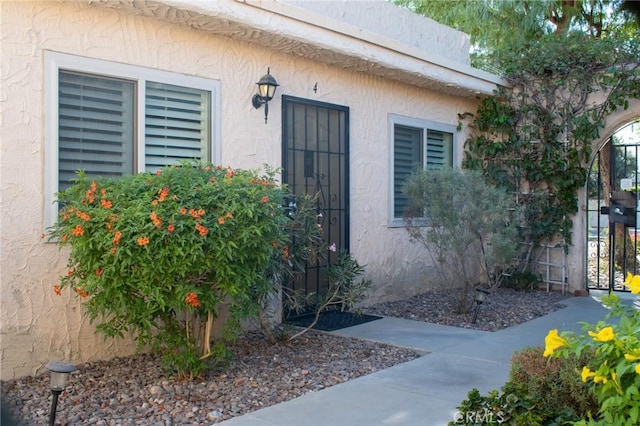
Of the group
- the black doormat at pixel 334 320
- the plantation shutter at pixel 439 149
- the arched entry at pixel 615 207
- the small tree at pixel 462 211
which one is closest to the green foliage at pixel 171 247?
the black doormat at pixel 334 320

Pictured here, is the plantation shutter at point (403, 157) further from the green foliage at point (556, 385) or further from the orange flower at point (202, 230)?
the green foliage at point (556, 385)

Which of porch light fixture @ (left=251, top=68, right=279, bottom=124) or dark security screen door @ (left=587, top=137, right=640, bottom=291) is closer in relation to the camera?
porch light fixture @ (left=251, top=68, right=279, bottom=124)

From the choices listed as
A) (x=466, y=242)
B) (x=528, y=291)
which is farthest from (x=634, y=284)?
(x=528, y=291)

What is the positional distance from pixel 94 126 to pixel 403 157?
4.99m

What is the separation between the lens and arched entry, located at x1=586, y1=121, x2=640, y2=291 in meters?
10.1

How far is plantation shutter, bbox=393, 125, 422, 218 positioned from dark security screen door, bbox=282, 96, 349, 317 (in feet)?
4.02

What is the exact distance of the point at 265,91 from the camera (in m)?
6.96

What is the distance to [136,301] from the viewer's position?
15.6 ft

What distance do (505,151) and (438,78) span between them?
2.08 m

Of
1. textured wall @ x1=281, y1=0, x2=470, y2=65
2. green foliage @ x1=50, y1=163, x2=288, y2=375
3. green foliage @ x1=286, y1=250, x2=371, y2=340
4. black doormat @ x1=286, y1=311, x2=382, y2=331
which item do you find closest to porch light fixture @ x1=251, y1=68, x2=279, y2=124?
textured wall @ x1=281, y1=0, x2=470, y2=65

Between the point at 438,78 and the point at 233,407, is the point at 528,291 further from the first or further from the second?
the point at 233,407

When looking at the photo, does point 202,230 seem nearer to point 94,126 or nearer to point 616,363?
Answer: point 94,126

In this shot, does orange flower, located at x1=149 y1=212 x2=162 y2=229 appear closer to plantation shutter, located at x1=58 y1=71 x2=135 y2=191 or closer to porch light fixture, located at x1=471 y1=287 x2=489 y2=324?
plantation shutter, located at x1=58 y1=71 x2=135 y2=191

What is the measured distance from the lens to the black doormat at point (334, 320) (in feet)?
24.2
